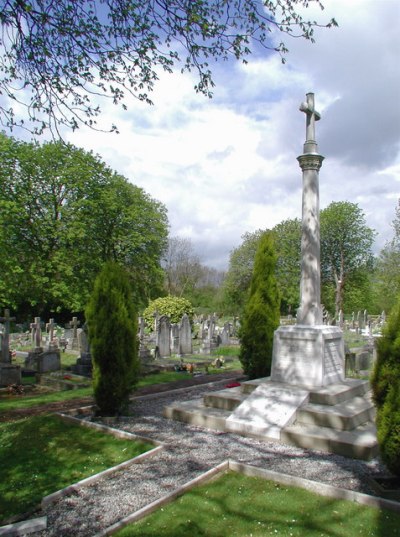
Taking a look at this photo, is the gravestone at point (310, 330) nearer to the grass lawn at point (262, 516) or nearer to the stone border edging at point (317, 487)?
the stone border edging at point (317, 487)

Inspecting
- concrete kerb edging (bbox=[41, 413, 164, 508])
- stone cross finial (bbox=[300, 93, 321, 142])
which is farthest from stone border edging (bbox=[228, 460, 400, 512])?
stone cross finial (bbox=[300, 93, 321, 142])

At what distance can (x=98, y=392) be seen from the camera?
7.91 metres

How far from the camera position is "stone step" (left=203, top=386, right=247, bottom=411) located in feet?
27.0

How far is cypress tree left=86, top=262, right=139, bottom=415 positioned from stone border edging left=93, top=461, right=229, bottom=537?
3.07 meters

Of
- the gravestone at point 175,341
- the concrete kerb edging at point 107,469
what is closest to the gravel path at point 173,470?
the concrete kerb edging at point 107,469

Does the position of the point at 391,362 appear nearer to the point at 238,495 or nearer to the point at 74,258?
the point at 238,495

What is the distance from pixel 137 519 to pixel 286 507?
157 cm

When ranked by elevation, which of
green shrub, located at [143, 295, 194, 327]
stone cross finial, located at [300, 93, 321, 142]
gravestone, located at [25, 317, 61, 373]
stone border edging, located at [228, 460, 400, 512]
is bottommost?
stone border edging, located at [228, 460, 400, 512]

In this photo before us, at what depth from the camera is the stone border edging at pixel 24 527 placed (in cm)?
395

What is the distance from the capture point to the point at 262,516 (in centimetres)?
427

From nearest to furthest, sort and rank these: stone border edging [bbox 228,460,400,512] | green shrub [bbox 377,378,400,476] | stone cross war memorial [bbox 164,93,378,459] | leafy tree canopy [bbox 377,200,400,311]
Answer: stone border edging [bbox 228,460,400,512] → green shrub [bbox 377,378,400,476] → stone cross war memorial [bbox 164,93,378,459] → leafy tree canopy [bbox 377,200,400,311]

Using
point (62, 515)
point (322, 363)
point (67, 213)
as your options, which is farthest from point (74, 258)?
point (62, 515)

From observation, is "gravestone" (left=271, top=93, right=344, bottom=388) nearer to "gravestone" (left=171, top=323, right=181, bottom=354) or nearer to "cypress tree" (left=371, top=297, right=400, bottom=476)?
"cypress tree" (left=371, top=297, right=400, bottom=476)

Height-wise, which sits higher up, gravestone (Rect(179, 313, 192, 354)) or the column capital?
the column capital
